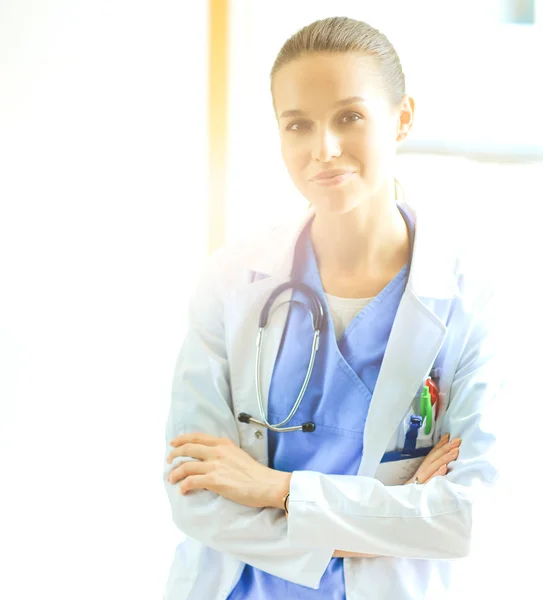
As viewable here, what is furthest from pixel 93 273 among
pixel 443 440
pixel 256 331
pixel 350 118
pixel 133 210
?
pixel 443 440

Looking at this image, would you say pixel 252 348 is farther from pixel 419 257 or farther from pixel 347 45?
pixel 347 45

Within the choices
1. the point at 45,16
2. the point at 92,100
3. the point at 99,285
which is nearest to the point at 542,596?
the point at 99,285

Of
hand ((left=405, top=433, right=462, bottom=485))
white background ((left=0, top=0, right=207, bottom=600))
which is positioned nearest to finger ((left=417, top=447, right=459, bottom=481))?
hand ((left=405, top=433, right=462, bottom=485))

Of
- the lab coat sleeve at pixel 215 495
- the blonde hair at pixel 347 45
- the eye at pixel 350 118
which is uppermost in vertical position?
the blonde hair at pixel 347 45

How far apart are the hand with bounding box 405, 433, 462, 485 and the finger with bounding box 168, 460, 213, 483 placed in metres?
0.33

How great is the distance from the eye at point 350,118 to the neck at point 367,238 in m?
0.14

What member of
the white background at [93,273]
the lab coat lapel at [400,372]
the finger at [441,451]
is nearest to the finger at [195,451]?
the lab coat lapel at [400,372]

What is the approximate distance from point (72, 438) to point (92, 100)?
74cm

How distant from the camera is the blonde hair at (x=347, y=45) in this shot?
3.43 feet

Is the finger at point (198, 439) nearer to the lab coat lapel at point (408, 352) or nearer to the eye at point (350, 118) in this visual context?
the lab coat lapel at point (408, 352)

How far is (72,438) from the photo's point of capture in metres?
1.48

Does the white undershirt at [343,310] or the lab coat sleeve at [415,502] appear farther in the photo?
the white undershirt at [343,310]

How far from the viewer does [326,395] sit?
43.4 inches

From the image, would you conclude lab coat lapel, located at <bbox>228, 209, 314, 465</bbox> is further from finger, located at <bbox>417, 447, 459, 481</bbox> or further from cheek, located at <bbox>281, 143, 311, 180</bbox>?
finger, located at <bbox>417, 447, 459, 481</bbox>
